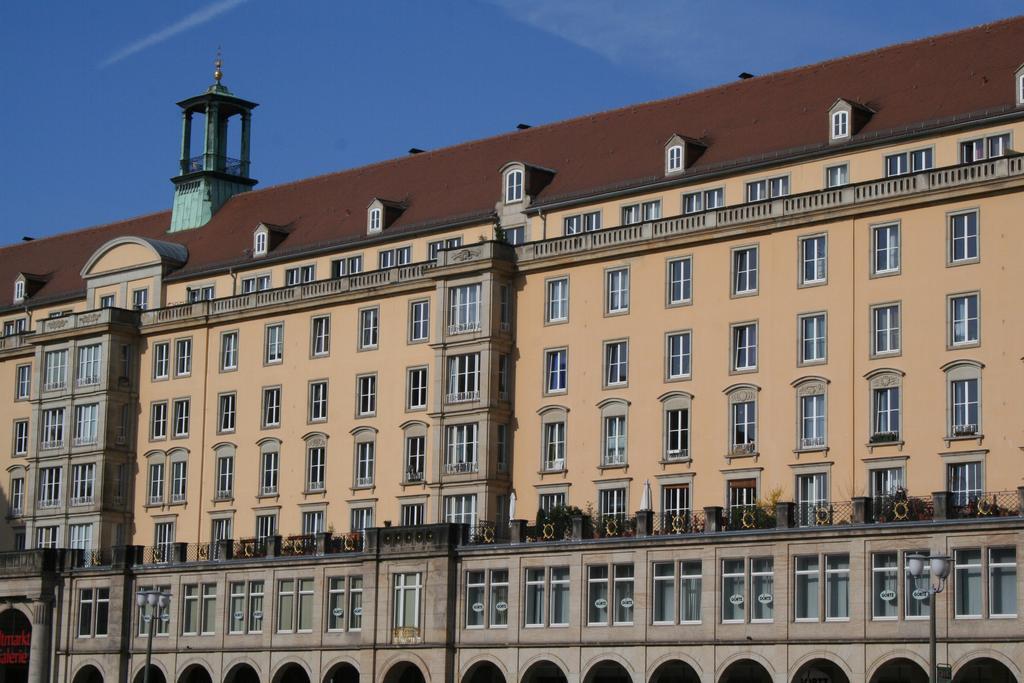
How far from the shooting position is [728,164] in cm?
7425

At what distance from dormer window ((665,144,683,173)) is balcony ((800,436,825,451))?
12.4 meters

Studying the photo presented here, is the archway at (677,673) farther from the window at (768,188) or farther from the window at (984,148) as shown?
the window at (984,148)

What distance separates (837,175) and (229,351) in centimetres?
2987

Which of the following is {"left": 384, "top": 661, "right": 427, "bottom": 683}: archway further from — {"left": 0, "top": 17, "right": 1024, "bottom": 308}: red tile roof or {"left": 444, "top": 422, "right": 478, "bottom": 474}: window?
{"left": 0, "top": 17, "right": 1024, "bottom": 308}: red tile roof

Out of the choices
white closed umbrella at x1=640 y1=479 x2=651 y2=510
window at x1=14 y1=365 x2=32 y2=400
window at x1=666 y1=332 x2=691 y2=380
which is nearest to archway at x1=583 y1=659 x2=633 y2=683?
white closed umbrella at x1=640 y1=479 x2=651 y2=510

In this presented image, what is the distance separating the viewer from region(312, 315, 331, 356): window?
85062 mm

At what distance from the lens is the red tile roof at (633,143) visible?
7162 cm

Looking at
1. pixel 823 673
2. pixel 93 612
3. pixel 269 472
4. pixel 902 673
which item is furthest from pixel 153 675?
pixel 902 673

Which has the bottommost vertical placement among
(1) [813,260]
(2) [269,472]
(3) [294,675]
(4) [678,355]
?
(3) [294,675]

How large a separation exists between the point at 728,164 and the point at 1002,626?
72.9 feet

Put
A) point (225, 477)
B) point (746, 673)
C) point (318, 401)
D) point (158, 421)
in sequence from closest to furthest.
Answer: point (746, 673) < point (318, 401) < point (225, 477) < point (158, 421)

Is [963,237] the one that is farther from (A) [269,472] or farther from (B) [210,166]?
(B) [210,166]

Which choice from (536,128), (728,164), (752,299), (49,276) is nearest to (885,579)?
(752,299)

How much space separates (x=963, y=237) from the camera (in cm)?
6675
